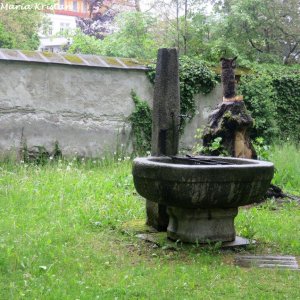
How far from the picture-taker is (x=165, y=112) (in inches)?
260

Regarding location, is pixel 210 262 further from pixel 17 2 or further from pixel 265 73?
pixel 17 2

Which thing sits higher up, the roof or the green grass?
the roof

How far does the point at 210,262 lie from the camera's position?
5414 mm

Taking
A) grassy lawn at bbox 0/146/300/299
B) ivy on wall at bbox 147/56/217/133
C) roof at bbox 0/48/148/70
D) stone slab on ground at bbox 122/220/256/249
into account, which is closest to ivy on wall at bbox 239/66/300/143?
ivy on wall at bbox 147/56/217/133

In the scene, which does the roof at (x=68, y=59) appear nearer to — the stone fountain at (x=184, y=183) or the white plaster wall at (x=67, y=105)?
the white plaster wall at (x=67, y=105)

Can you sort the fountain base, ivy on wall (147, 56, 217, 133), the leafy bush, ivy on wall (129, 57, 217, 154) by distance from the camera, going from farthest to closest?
the leafy bush, ivy on wall (147, 56, 217, 133), ivy on wall (129, 57, 217, 154), the fountain base

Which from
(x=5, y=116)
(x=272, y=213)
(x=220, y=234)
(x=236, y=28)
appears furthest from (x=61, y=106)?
(x=236, y=28)

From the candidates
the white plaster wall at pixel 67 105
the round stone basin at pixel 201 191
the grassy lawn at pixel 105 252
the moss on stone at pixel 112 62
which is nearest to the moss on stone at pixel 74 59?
the white plaster wall at pixel 67 105

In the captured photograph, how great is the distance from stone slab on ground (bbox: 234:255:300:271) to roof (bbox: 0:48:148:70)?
718 centimetres

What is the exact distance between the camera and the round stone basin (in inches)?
215

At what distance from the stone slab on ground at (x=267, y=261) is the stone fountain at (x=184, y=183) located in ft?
1.31

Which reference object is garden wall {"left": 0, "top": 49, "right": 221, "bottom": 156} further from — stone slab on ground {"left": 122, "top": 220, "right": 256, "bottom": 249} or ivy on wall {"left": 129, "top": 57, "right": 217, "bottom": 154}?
stone slab on ground {"left": 122, "top": 220, "right": 256, "bottom": 249}

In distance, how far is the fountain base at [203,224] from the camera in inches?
229

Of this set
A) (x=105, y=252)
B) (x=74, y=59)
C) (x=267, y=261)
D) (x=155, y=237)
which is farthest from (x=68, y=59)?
(x=267, y=261)
